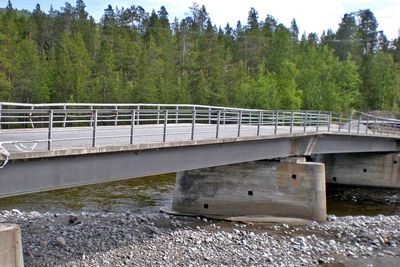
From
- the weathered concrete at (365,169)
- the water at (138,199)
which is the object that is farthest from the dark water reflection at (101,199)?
the weathered concrete at (365,169)

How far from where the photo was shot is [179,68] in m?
71.0

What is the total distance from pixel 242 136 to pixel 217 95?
146 feet

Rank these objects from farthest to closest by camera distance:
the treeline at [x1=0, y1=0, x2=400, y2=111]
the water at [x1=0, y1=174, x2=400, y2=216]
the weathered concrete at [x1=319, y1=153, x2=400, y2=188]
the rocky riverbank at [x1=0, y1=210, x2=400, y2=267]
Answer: the treeline at [x1=0, y1=0, x2=400, y2=111] < the weathered concrete at [x1=319, y1=153, x2=400, y2=188] < the water at [x1=0, y1=174, x2=400, y2=216] < the rocky riverbank at [x1=0, y1=210, x2=400, y2=267]

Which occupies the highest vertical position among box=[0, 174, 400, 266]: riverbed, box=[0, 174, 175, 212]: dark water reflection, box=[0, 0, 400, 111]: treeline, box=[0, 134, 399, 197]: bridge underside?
box=[0, 0, 400, 111]: treeline

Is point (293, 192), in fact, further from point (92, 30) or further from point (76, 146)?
point (92, 30)

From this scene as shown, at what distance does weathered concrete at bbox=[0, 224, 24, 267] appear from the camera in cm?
978

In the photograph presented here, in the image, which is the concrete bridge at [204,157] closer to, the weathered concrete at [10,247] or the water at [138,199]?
the weathered concrete at [10,247]

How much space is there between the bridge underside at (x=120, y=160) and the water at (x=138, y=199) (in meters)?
5.80

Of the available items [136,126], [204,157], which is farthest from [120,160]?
[136,126]

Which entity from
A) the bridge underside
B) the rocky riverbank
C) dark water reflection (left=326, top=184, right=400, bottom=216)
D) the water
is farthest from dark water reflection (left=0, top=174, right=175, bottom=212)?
dark water reflection (left=326, top=184, right=400, bottom=216)

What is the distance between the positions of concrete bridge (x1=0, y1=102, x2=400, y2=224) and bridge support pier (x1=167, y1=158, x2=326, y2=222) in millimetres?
43

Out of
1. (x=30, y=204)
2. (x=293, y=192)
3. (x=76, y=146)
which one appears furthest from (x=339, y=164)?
(x=76, y=146)

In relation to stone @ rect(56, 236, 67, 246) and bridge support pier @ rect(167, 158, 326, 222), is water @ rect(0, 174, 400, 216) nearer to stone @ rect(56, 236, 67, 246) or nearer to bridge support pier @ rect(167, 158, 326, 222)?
bridge support pier @ rect(167, 158, 326, 222)

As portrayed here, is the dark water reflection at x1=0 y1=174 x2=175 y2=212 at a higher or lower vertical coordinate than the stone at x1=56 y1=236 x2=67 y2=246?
lower
